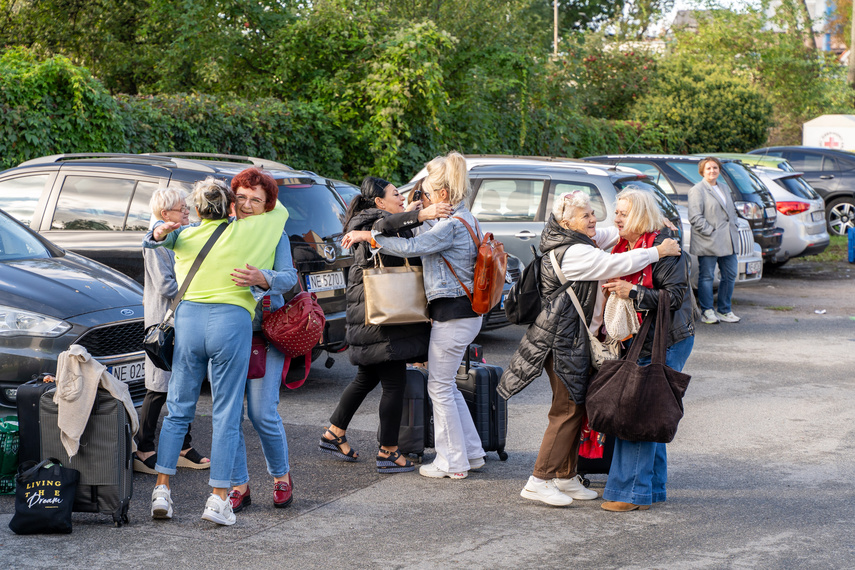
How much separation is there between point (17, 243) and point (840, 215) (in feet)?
56.7

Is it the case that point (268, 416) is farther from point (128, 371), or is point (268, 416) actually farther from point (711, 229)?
point (711, 229)

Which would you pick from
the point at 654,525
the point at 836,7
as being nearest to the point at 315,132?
the point at 654,525

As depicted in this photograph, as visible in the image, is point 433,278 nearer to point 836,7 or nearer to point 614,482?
point 614,482

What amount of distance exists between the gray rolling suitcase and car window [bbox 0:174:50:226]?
3.88m

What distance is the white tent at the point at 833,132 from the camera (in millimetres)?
23781

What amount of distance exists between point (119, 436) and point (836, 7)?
55714 mm

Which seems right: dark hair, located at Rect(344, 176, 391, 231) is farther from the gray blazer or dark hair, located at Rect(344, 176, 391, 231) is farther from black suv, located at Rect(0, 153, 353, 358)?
the gray blazer

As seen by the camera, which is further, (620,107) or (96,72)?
(620,107)

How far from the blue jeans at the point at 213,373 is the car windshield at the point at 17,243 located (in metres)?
2.44

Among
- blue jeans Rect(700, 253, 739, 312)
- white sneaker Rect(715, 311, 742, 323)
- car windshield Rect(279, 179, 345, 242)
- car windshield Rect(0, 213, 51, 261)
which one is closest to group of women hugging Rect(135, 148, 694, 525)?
car windshield Rect(0, 213, 51, 261)

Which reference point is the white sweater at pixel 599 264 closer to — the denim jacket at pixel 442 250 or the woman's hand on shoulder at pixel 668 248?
the woman's hand on shoulder at pixel 668 248

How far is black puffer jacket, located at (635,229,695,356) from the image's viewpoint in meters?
4.74

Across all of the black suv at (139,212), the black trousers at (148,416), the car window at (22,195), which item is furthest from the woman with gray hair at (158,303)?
the car window at (22,195)

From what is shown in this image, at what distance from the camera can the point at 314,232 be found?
753cm
